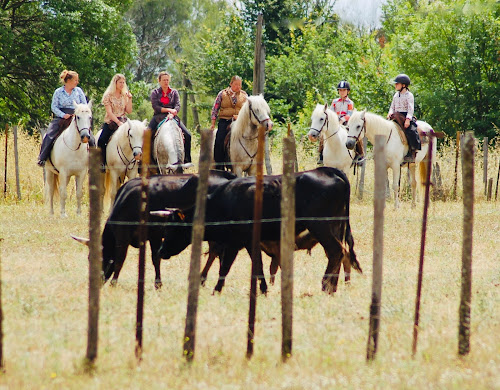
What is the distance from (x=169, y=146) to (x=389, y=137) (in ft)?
17.7

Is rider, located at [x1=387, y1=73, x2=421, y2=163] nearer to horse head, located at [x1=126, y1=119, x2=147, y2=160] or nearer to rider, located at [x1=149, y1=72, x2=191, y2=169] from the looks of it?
rider, located at [x1=149, y1=72, x2=191, y2=169]

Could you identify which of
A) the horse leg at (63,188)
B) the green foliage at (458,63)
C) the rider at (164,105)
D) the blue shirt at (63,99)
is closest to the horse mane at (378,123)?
the rider at (164,105)

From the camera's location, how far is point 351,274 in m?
9.48

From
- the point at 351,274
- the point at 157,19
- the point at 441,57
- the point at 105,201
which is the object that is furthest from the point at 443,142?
the point at 157,19

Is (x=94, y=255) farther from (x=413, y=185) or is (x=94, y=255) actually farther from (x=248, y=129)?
(x=413, y=185)

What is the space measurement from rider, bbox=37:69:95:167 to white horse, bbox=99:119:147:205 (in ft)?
1.43

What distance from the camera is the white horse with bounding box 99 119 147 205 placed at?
47.9ft

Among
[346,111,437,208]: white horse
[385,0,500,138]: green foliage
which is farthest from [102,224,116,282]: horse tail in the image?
[385,0,500,138]: green foliage

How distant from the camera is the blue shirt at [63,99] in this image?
15164 millimetres

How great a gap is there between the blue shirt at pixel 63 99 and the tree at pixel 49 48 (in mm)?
10292

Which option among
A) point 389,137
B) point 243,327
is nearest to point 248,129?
point 389,137

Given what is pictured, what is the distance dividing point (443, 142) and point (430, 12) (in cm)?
425

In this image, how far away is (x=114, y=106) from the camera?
49.8ft

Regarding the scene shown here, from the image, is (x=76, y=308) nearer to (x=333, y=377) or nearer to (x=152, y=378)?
(x=152, y=378)
